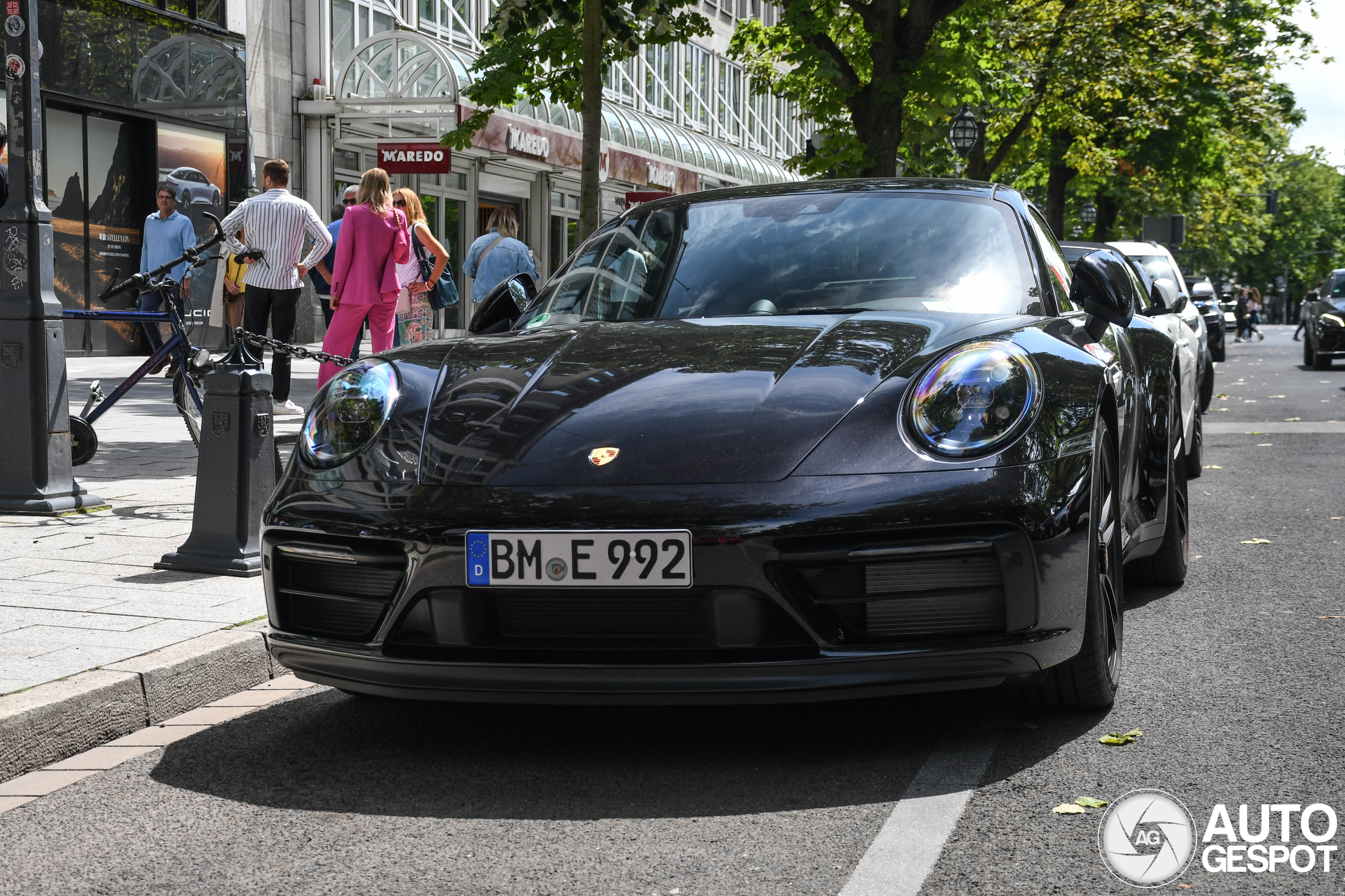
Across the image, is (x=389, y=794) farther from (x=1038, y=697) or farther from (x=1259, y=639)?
(x=1259, y=639)

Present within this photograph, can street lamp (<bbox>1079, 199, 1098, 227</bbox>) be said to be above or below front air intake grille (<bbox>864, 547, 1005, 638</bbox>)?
above

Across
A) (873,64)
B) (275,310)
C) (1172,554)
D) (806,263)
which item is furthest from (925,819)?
(873,64)

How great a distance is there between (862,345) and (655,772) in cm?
114

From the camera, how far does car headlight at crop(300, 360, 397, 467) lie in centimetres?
383

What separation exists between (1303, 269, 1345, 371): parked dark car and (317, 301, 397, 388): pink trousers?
64.0ft

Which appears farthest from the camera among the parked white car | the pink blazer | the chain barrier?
the pink blazer

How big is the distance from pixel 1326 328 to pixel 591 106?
1908 centimetres

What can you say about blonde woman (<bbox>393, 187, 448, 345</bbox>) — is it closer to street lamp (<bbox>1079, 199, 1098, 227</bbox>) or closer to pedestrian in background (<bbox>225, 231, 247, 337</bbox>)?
pedestrian in background (<bbox>225, 231, 247, 337</bbox>)

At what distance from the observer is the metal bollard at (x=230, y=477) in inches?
229

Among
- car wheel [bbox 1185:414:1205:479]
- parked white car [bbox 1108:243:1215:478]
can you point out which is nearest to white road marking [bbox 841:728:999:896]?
parked white car [bbox 1108:243:1215:478]

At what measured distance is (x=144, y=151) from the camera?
21188 mm

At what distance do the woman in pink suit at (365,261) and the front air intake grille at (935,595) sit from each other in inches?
324

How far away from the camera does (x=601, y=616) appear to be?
11.2 feet

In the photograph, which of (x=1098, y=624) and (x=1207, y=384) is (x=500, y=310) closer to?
(x=1098, y=624)
